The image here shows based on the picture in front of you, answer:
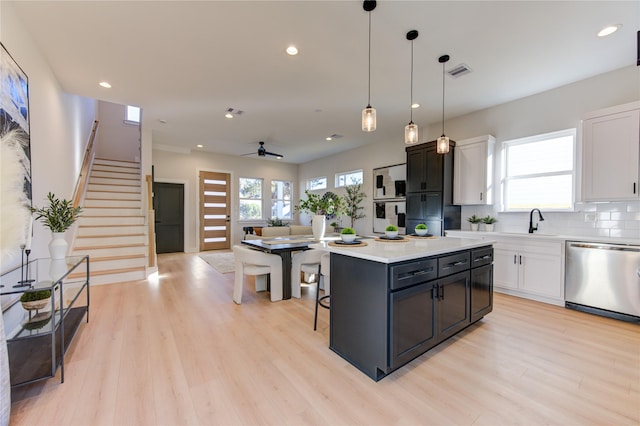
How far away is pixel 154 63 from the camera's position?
307 centimetres

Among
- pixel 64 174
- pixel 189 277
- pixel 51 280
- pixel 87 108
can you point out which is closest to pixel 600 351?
pixel 51 280

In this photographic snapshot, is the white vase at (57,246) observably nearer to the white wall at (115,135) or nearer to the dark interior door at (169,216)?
the dark interior door at (169,216)

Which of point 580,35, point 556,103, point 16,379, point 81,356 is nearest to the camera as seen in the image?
point 16,379

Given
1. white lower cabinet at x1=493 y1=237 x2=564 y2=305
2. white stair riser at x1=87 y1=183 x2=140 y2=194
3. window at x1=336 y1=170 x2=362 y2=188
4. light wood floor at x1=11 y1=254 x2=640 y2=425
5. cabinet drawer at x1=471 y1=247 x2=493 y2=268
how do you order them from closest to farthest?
light wood floor at x1=11 y1=254 x2=640 y2=425
cabinet drawer at x1=471 y1=247 x2=493 y2=268
white lower cabinet at x1=493 y1=237 x2=564 y2=305
white stair riser at x1=87 y1=183 x2=140 y2=194
window at x1=336 y1=170 x2=362 y2=188

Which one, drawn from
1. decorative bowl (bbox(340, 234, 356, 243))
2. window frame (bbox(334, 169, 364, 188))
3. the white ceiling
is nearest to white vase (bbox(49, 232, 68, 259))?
the white ceiling

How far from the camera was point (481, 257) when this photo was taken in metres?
2.59

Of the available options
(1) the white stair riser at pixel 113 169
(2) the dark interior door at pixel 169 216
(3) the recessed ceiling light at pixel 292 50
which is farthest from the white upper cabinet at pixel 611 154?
(1) the white stair riser at pixel 113 169

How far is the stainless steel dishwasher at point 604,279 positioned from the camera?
108 inches

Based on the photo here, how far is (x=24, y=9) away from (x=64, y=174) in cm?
239

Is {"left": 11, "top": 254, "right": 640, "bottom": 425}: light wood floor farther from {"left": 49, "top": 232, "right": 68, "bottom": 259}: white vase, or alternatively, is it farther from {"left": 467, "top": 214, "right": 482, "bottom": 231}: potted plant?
{"left": 467, "top": 214, "right": 482, "bottom": 231}: potted plant

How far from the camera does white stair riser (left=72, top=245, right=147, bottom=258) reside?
4.28m

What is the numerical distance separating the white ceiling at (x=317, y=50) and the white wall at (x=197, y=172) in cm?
293

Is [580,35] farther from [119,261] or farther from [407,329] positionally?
[119,261]

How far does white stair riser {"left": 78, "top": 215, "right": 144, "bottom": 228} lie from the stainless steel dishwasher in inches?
274
